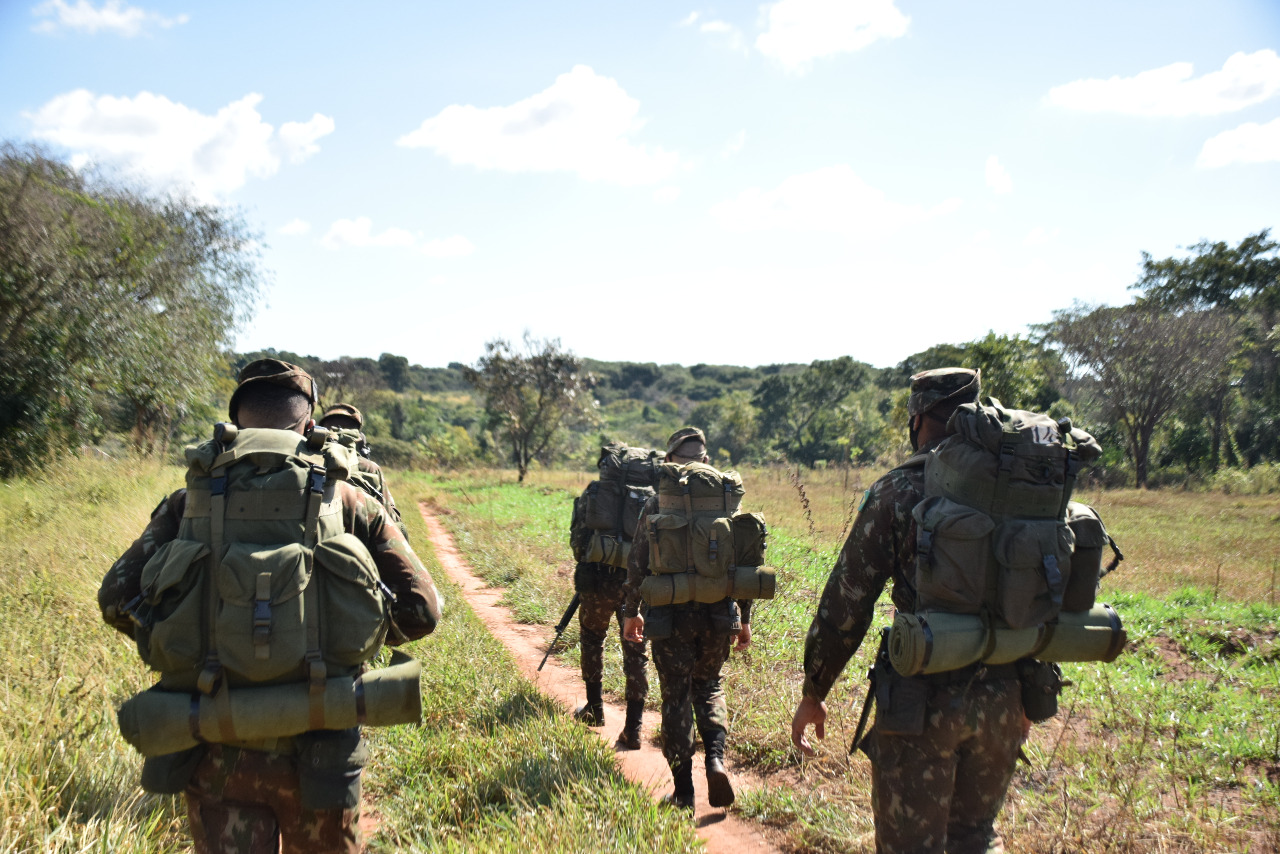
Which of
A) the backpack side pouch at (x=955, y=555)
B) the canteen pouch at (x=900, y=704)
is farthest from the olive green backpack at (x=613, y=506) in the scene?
the backpack side pouch at (x=955, y=555)

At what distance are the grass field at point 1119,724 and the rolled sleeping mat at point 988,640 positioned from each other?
1.19m

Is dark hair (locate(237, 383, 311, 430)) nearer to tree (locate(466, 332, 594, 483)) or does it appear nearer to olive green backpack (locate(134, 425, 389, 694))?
olive green backpack (locate(134, 425, 389, 694))

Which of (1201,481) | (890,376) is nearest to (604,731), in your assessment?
(1201,481)

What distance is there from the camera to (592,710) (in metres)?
5.21

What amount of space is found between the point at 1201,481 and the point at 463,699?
3078 centimetres

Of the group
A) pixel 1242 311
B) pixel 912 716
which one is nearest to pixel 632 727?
pixel 912 716

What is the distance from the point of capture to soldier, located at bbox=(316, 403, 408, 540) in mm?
2854

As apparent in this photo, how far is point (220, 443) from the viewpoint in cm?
230

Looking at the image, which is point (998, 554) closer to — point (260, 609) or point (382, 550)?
point (382, 550)

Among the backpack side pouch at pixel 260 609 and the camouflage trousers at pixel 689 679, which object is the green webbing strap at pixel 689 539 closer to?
the camouflage trousers at pixel 689 679

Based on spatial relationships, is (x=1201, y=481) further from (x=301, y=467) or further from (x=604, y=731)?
(x=301, y=467)

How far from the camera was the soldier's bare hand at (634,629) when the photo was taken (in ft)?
14.2

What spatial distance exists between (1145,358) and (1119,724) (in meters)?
29.4

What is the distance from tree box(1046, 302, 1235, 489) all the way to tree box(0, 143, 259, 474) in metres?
31.7
